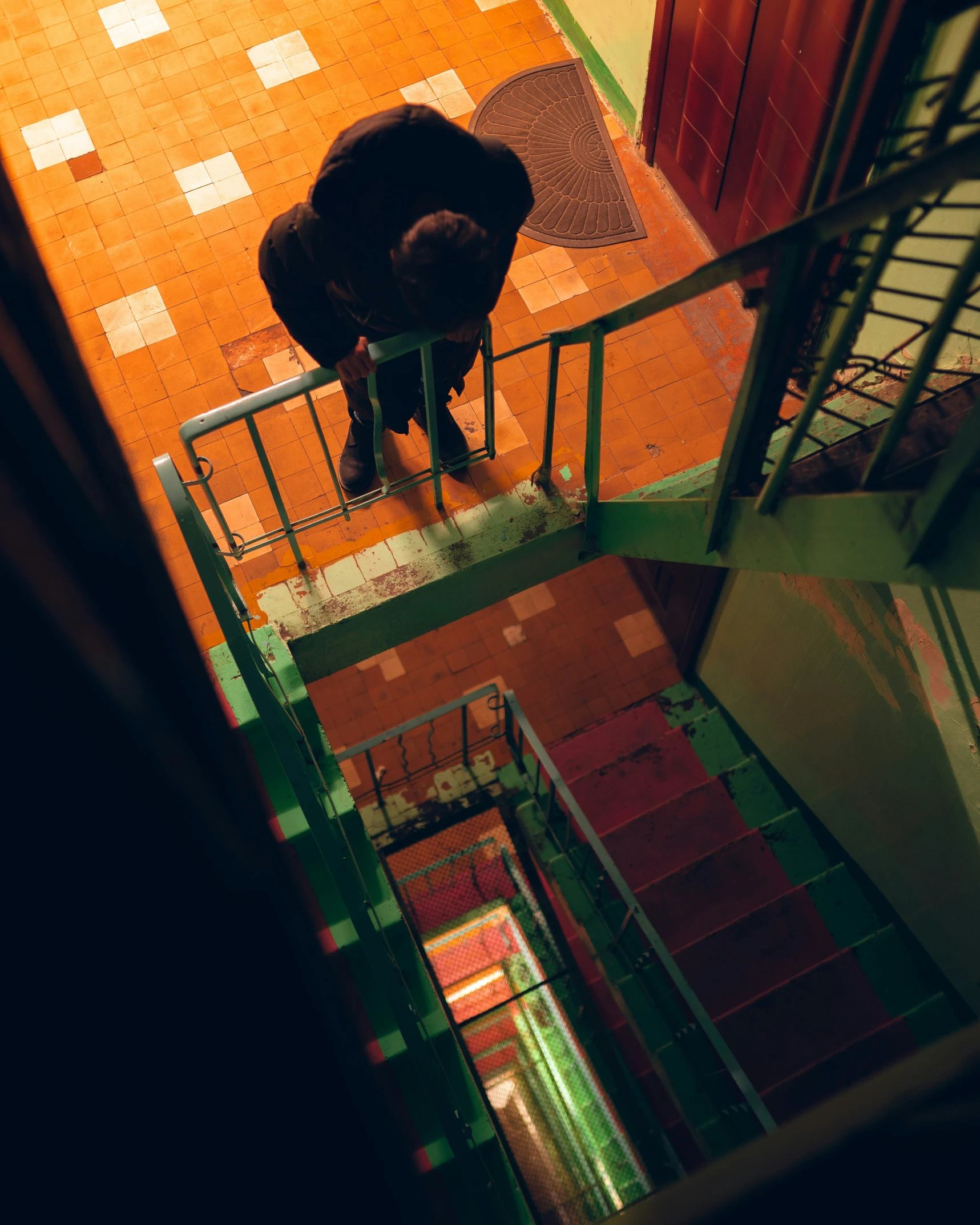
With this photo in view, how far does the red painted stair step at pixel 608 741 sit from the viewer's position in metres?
5.08

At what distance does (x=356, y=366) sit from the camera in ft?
7.99

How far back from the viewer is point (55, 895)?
70 centimetres

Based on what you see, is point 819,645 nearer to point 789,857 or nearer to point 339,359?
point 789,857

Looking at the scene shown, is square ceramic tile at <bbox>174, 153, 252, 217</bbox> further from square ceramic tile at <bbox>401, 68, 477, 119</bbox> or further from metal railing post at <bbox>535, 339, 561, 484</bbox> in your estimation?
metal railing post at <bbox>535, 339, 561, 484</bbox>

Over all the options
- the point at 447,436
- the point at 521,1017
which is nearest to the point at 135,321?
the point at 447,436

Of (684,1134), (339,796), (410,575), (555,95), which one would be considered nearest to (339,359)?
(410,575)

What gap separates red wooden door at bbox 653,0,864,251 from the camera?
310 centimetres

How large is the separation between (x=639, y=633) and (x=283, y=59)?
14.3 feet

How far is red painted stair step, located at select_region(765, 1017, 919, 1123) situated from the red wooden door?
154 inches

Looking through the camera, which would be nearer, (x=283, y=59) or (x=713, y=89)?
(x=713, y=89)

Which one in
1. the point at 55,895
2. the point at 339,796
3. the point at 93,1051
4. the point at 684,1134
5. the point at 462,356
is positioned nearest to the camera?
the point at 55,895

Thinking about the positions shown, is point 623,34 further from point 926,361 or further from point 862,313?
point 926,361

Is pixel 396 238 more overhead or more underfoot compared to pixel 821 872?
more overhead

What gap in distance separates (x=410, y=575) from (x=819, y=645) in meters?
2.03
